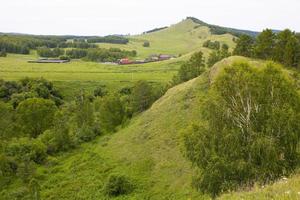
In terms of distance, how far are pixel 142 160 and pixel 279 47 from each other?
1358 inches

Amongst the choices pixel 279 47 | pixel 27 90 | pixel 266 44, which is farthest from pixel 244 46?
pixel 27 90

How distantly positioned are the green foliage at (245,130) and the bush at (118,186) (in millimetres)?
17054

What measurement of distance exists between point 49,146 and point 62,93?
240 ft

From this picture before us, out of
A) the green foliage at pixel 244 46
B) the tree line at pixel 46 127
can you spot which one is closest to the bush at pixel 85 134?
the tree line at pixel 46 127

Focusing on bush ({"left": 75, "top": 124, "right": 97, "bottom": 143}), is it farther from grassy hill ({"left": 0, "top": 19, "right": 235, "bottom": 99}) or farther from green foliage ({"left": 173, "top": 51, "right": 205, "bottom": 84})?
grassy hill ({"left": 0, "top": 19, "right": 235, "bottom": 99})

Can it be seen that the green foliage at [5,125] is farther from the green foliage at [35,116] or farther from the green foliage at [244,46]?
the green foliage at [244,46]

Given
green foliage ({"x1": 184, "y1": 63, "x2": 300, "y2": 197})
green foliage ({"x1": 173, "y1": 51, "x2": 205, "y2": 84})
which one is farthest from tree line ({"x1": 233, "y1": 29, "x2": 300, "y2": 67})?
green foliage ({"x1": 184, "y1": 63, "x2": 300, "y2": 197})

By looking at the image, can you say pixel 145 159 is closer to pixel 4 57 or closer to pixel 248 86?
pixel 248 86

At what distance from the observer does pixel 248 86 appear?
27953 mm

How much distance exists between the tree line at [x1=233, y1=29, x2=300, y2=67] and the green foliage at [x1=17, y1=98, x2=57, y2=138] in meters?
42.1

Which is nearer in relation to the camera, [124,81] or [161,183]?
[161,183]

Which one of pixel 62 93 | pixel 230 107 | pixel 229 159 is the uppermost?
pixel 230 107

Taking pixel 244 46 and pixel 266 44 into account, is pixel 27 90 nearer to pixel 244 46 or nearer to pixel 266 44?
pixel 244 46

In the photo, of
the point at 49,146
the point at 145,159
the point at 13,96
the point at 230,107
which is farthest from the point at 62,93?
the point at 230,107
